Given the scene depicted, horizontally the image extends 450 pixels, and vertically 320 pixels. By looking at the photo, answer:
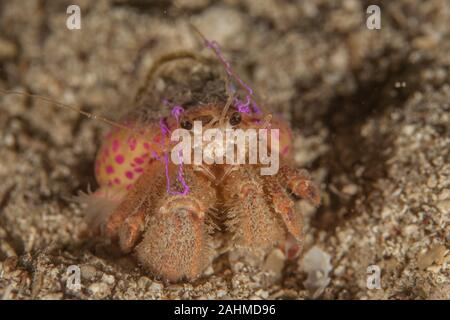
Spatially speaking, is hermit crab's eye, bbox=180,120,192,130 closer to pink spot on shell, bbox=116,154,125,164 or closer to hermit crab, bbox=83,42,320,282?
hermit crab, bbox=83,42,320,282

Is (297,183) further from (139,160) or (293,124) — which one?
(293,124)

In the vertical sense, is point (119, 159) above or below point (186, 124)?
below

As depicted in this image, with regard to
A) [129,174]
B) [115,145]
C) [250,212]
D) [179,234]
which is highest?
[115,145]

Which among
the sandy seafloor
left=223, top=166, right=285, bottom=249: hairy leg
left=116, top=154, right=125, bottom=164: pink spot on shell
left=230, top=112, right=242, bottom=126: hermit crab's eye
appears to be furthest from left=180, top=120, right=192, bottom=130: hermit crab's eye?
the sandy seafloor

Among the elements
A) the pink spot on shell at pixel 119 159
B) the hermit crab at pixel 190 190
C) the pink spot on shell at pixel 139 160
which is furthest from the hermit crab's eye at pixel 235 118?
the pink spot on shell at pixel 119 159

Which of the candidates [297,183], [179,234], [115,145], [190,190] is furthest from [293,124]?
[179,234]
